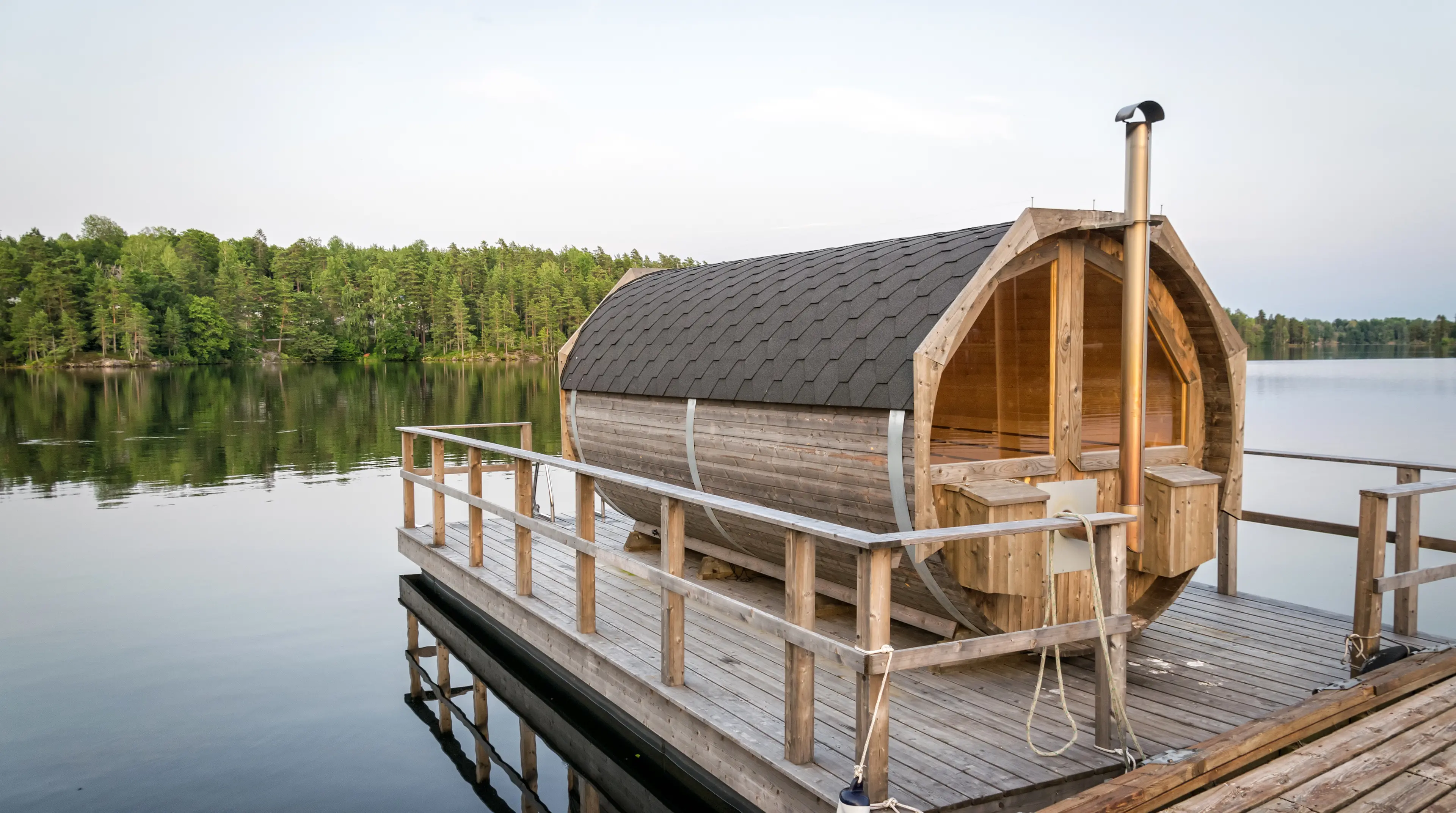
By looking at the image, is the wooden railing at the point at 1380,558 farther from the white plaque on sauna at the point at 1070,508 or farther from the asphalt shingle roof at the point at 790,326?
the asphalt shingle roof at the point at 790,326

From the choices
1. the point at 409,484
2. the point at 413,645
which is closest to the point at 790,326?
the point at 413,645

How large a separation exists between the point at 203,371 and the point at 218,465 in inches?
2209

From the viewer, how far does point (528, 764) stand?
6.30m

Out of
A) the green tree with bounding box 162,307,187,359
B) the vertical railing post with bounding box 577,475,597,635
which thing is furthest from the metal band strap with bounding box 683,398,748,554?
the green tree with bounding box 162,307,187,359

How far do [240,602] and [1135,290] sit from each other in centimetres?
1013

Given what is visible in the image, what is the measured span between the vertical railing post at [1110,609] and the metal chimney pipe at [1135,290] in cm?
91

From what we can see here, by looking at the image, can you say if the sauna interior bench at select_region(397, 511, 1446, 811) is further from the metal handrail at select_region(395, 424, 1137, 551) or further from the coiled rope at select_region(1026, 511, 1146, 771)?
the metal handrail at select_region(395, 424, 1137, 551)

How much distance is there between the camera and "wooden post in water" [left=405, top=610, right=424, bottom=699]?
7.82 metres

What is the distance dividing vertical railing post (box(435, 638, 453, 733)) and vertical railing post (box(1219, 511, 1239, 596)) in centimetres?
632

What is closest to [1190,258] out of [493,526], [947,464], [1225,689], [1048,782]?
[947,464]

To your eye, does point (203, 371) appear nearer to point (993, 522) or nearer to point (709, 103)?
point (709, 103)

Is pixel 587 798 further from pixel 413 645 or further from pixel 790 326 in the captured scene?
pixel 413 645

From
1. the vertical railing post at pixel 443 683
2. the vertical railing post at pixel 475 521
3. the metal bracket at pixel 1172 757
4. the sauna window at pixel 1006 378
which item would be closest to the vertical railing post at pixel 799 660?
the metal bracket at pixel 1172 757

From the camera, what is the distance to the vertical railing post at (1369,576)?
197 inches
